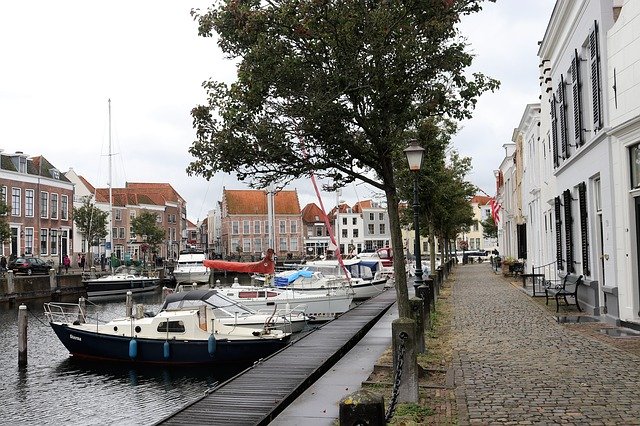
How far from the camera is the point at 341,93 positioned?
35.0 ft

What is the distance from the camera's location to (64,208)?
209ft

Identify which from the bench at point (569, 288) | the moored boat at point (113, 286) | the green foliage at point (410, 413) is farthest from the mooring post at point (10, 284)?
the green foliage at point (410, 413)

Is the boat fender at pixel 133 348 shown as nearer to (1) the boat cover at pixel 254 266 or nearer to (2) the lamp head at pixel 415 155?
(2) the lamp head at pixel 415 155

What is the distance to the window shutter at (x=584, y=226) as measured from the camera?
17.5 m

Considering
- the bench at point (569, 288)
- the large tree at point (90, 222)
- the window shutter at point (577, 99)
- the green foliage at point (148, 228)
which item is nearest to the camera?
the window shutter at point (577, 99)

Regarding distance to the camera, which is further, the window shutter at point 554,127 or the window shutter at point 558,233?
the window shutter at point 554,127

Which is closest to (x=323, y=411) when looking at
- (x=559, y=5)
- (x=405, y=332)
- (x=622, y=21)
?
(x=405, y=332)

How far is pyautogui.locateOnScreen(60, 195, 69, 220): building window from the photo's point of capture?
62966mm

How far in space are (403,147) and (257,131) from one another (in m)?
4.11

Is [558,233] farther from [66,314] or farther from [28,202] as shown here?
[28,202]

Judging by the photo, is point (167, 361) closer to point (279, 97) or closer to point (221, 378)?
point (221, 378)

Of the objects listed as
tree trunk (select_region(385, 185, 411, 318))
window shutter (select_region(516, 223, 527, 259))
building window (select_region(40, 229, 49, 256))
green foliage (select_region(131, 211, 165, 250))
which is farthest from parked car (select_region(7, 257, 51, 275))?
tree trunk (select_region(385, 185, 411, 318))

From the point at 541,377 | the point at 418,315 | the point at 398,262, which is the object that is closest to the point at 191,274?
the point at 418,315

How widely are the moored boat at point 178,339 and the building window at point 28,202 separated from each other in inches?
1575
